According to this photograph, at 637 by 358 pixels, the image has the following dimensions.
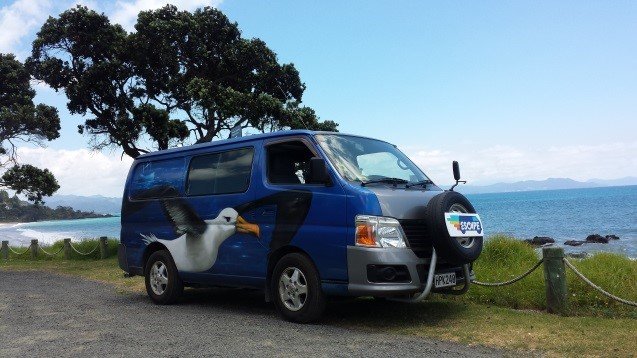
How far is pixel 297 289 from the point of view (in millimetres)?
6512

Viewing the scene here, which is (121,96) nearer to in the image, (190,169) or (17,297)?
(17,297)

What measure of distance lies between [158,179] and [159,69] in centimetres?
1006

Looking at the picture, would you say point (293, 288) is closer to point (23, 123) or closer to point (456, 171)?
point (456, 171)

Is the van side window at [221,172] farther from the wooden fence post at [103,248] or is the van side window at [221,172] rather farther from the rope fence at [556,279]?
the wooden fence post at [103,248]

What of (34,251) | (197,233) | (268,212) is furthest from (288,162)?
Answer: (34,251)

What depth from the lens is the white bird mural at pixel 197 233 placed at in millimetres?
7387

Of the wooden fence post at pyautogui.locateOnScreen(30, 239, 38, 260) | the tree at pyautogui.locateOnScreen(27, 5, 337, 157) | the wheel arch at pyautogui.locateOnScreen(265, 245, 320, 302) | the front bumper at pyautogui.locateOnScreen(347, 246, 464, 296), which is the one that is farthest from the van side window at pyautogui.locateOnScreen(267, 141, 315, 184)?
the wooden fence post at pyautogui.locateOnScreen(30, 239, 38, 260)

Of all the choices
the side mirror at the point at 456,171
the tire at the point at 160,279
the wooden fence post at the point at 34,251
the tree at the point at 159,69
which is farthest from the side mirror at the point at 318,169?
the wooden fence post at the point at 34,251

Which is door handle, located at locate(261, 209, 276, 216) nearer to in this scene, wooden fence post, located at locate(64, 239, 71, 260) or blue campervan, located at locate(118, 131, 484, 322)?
blue campervan, located at locate(118, 131, 484, 322)

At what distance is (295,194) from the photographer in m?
6.64

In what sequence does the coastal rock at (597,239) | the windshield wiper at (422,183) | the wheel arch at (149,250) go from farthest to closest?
1. the coastal rock at (597,239)
2. the wheel arch at (149,250)
3. the windshield wiper at (422,183)

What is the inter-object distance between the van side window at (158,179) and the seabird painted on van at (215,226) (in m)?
0.20

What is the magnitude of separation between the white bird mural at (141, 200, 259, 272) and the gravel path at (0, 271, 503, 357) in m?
0.69

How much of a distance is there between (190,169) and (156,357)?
352cm
